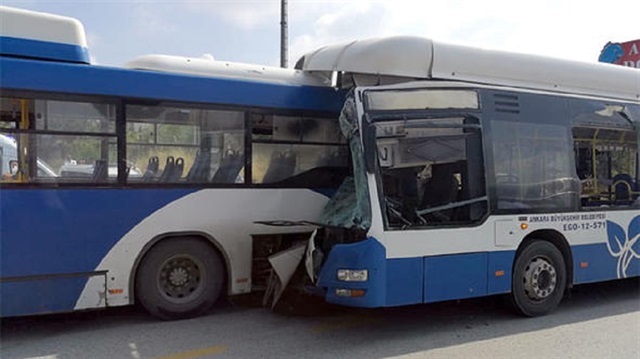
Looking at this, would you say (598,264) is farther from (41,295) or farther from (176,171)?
(41,295)

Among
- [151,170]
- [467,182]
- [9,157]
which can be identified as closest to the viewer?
[9,157]

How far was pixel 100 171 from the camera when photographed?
593 cm

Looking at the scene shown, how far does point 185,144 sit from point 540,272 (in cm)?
450

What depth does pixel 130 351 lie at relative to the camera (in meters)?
5.31

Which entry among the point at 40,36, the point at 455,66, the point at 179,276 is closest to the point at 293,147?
the point at 179,276

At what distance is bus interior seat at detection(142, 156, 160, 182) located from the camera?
6.15m

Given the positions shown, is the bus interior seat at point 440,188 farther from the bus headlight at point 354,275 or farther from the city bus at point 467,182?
the bus headlight at point 354,275

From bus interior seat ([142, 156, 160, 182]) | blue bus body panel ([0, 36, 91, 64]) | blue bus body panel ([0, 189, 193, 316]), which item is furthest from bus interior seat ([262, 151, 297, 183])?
blue bus body panel ([0, 36, 91, 64])

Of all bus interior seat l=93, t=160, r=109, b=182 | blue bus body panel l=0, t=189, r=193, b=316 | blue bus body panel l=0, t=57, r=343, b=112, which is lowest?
blue bus body panel l=0, t=189, r=193, b=316

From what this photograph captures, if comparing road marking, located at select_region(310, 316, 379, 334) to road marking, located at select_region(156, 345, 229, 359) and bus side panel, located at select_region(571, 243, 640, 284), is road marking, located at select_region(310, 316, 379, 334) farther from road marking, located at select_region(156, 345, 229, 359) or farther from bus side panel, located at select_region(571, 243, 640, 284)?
bus side panel, located at select_region(571, 243, 640, 284)

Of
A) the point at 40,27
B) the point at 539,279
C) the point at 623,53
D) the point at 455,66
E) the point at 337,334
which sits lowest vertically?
the point at 337,334

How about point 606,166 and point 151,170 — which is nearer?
point 151,170

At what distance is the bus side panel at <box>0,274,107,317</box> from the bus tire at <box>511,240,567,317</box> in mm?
4786

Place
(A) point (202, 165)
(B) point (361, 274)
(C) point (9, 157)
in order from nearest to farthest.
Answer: (B) point (361, 274) < (C) point (9, 157) < (A) point (202, 165)
